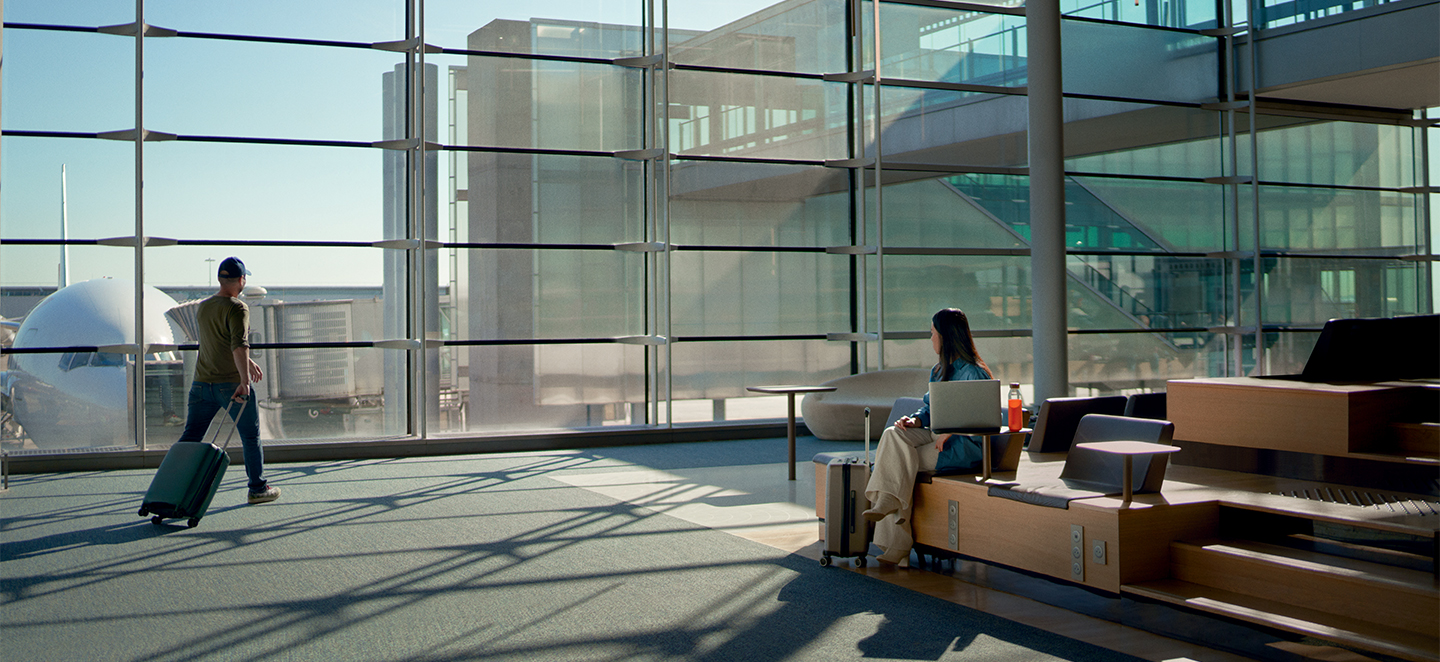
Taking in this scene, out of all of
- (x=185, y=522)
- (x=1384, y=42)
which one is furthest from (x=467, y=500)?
(x=1384, y=42)

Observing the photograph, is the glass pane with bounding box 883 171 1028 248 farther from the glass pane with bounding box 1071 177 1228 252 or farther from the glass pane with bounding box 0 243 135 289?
the glass pane with bounding box 0 243 135 289

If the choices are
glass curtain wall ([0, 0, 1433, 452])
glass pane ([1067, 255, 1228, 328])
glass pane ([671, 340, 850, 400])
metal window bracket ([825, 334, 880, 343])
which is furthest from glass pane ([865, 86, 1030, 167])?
glass pane ([671, 340, 850, 400])

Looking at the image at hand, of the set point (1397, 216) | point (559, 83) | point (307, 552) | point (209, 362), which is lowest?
point (307, 552)

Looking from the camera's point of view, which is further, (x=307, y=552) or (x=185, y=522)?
(x=185, y=522)

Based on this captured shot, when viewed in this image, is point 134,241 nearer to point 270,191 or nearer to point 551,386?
point 270,191

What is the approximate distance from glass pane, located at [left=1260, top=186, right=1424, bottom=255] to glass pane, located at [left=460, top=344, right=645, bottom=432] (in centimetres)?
764

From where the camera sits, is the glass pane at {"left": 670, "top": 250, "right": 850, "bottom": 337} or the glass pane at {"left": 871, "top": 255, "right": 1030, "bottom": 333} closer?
the glass pane at {"left": 670, "top": 250, "right": 850, "bottom": 337}

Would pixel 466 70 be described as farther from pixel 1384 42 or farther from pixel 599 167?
pixel 1384 42

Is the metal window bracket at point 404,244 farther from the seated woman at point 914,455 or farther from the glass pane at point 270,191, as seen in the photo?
the seated woman at point 914,455

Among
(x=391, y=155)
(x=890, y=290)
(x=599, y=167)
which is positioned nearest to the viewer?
(x=391, y=155)

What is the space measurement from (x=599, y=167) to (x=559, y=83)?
890mm

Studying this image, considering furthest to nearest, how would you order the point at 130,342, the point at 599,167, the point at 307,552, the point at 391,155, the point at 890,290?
the point at 890,290 < the point at 599,167 < the point at 391,155 < the point at 130,342 < the point at 307,552

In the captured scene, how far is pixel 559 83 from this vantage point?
10875mm

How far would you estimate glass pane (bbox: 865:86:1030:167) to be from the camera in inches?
462
